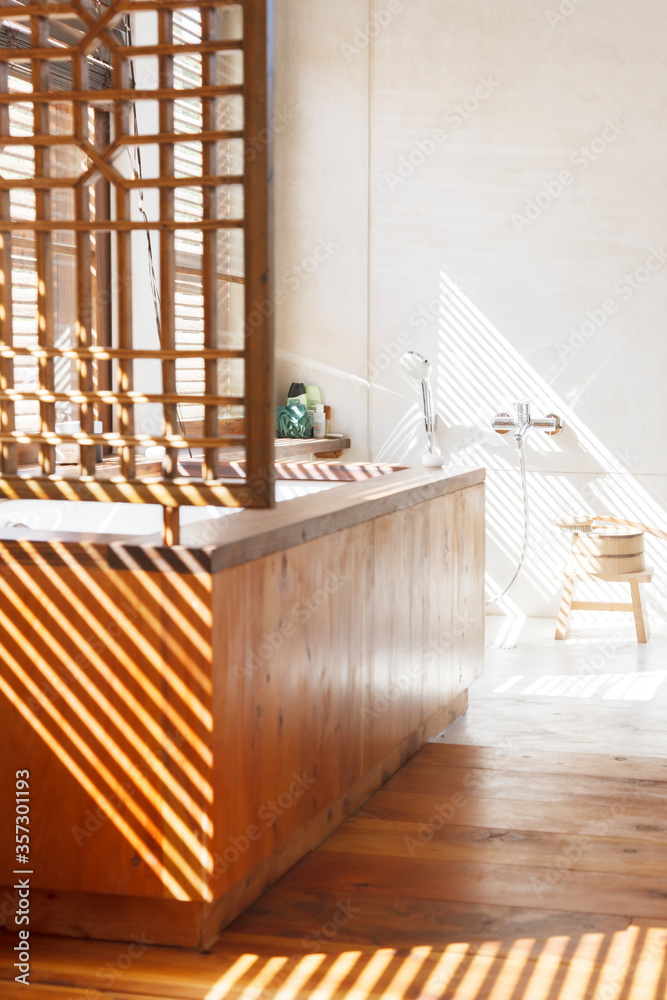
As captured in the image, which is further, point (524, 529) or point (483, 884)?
point (524, 529)

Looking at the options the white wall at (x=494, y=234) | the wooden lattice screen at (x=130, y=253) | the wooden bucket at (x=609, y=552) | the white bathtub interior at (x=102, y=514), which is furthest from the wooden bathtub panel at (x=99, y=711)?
the white wall at (x=494, y=234)

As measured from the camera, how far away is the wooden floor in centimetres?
175

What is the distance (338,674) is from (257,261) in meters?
0.95

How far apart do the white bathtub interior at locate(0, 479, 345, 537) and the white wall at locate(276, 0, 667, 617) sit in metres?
1.74

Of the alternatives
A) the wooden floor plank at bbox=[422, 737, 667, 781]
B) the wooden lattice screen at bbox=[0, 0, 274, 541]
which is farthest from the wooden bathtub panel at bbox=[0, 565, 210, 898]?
the wooden floor plank at bbox=[422, 737, 667, 781]

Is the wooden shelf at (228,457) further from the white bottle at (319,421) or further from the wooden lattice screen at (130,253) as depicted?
the wooden lattice screen at (130,253)

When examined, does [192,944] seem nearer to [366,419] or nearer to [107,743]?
[107,743]

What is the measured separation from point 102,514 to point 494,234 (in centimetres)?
244

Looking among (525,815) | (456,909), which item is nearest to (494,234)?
(525,815)

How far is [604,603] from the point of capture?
177 inches

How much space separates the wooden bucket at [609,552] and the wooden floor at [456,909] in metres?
1.52

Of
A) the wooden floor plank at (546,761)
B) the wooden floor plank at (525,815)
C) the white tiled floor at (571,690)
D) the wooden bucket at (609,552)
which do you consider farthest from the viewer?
the wooden bucket at (609,552)

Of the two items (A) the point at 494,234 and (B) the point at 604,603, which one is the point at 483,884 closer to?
(B) the point at 604,603

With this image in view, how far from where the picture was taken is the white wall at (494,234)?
467cm
